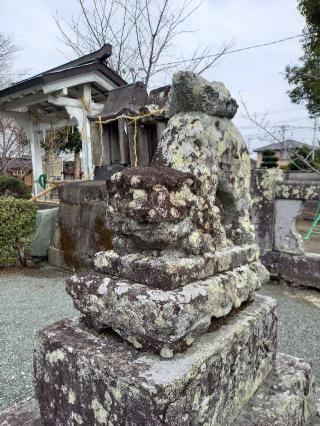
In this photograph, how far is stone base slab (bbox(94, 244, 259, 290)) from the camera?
121 cm

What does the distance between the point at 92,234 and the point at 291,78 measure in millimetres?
7139

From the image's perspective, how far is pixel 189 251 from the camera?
131 cm

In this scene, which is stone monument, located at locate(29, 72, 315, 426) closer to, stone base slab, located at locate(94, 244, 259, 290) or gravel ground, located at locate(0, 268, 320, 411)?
stone base slab, located at locate(94, 244, 259, 290)

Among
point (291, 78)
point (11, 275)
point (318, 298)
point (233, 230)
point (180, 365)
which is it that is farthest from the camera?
point (291, 78)

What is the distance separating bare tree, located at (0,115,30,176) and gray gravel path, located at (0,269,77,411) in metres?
14.3

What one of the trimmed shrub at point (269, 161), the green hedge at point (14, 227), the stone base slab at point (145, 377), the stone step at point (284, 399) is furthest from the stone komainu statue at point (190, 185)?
the trimmed shrub at point (269, 161)

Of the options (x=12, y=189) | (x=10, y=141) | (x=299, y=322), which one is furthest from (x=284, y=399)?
(x=10, y=141)

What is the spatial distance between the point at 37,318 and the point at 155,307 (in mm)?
3072

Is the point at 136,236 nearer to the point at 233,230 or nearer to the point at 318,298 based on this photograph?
the point at 233,230

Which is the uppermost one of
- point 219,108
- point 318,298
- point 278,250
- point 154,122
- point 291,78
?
point 291,78

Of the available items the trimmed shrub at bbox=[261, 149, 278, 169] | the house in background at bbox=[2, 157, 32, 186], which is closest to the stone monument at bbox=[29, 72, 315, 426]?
the trimmed shrub at bbox=[261, 149, 278, 169]

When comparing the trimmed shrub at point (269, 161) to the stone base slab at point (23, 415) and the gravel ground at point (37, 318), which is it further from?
the stone base slab at point (23, 415)

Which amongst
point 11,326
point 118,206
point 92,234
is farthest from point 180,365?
point 92,234

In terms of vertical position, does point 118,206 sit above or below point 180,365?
above
